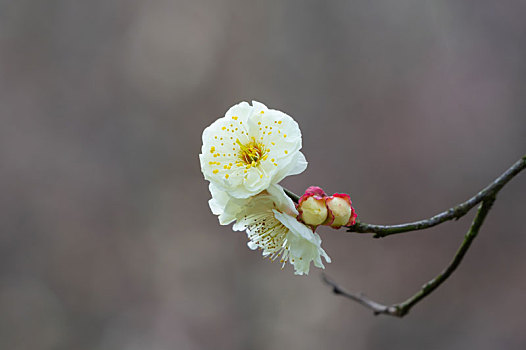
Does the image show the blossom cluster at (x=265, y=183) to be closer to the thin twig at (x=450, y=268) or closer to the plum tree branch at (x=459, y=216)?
the plum tree branch at (x=459, y=216)

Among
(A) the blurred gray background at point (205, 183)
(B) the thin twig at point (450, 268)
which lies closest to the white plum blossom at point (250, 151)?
(B) the thin twig at point (450, 268)

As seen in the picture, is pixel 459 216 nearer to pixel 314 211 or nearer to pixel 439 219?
pixel 439 219

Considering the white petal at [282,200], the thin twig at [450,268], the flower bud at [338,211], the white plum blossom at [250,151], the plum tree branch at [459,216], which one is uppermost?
the white plum blossom at [250,151]

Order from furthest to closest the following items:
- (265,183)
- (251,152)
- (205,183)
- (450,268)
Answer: (205,183) < (450,268) < (251,152) < (265,183)

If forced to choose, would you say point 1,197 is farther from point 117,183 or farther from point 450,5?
point 450,5

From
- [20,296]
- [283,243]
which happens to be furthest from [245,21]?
[283,243]

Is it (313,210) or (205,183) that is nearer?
(313,210)

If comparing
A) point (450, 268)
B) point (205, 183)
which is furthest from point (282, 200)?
point (205, 183)

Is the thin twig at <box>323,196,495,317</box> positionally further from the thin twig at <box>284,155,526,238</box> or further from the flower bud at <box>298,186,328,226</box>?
the flower bud at <box>298,186,328,226</box>
